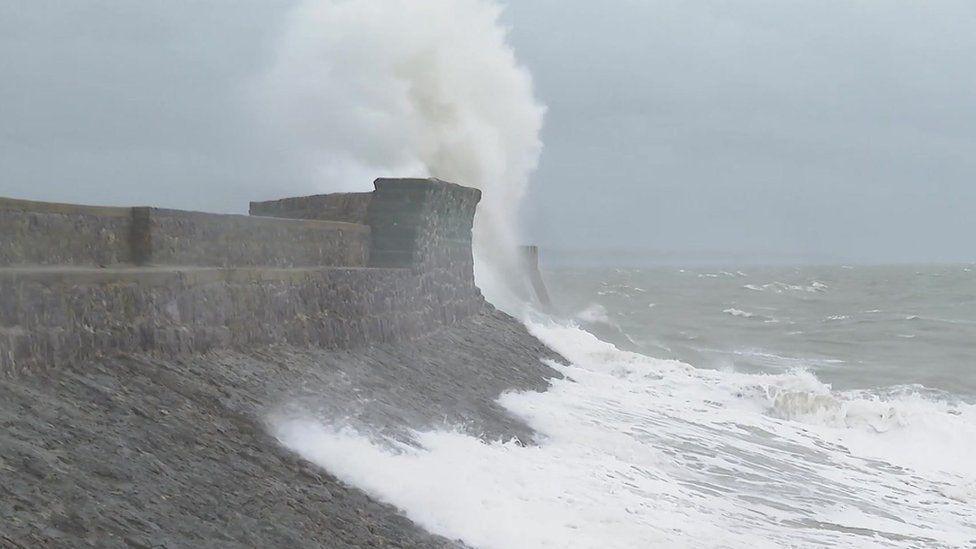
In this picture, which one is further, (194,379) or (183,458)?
(194,379)

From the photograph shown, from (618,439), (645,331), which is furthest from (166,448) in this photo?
(645,331)

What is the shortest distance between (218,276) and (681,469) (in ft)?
12.9

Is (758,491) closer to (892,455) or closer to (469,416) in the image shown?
(469,416)

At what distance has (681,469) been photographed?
8.20m

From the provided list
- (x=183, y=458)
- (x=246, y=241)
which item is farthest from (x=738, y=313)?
(x=183, y=458)

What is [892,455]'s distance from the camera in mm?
10961

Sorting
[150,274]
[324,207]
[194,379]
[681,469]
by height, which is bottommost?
[681,469]

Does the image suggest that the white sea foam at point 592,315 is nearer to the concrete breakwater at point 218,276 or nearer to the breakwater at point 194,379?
the concrete breakwater at point 218,276

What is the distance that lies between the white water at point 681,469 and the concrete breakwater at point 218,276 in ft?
3.33

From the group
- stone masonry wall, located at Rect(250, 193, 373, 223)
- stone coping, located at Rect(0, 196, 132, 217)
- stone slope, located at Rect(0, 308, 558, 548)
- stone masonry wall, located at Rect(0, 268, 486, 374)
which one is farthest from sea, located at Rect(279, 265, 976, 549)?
stone masonry wall, located at Rect(250, 193, 373, 223)

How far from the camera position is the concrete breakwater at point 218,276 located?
16.3 feet

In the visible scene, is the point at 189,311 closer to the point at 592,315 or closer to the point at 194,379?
the point at 194,379

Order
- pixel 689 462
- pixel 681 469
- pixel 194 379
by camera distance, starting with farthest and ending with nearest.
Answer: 1. pixel 689 462
2. pixel 681 469
3. pixel 194 379

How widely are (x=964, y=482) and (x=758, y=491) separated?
309 cm
